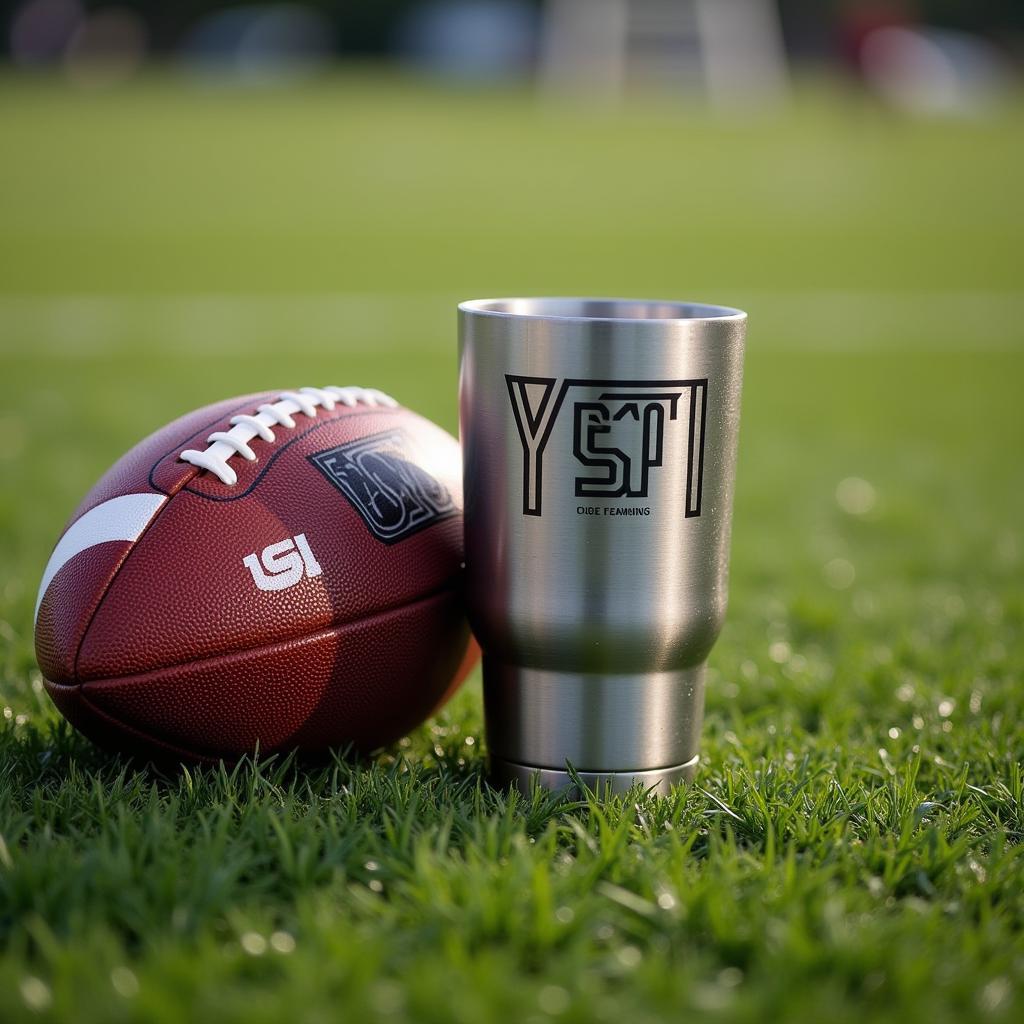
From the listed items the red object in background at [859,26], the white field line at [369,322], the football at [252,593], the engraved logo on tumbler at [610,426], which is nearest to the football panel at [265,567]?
the football at [252,593]

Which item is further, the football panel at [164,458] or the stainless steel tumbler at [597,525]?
the football panel at [164,458]

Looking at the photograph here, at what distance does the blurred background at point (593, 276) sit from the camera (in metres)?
4.70

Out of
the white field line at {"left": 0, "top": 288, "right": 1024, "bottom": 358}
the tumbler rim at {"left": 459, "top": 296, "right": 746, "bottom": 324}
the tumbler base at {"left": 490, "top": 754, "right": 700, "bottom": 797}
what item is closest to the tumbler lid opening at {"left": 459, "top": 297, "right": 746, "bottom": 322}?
the tumbler rim at {"left": 459, "top": 296, "right": 746, "bottom": 324}

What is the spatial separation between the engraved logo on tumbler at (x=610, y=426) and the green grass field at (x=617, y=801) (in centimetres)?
55

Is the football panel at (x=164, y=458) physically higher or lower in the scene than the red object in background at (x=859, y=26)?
lower

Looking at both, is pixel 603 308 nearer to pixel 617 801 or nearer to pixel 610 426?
pixel 610 426

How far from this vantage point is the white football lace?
247 cm

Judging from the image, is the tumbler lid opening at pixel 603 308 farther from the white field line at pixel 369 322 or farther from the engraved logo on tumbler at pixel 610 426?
the white field line at pixel 369 322

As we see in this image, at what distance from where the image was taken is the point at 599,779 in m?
2.47

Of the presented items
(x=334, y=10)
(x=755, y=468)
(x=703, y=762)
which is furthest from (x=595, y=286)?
(x=334, y=10)

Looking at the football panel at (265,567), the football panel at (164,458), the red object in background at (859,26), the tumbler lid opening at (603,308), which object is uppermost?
the red object in background at (859,26)

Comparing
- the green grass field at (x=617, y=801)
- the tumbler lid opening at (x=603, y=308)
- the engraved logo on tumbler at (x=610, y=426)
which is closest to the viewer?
the green grass field at (x=617, y=801)

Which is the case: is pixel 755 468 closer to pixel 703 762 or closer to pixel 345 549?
pixel 703 762

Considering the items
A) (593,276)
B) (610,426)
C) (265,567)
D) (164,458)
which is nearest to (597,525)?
(610,426)
